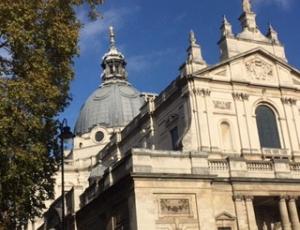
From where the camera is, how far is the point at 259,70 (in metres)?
37.7

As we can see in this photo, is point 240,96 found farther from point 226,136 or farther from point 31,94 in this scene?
point 31,94

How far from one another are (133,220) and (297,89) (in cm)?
1885

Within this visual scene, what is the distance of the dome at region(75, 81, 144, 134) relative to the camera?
212 feet

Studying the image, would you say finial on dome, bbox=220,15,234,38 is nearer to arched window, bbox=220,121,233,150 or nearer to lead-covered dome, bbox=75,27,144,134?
arched window, bbox=220,121,233,150

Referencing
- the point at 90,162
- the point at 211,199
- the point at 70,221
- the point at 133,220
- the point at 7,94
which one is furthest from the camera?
the point at 90,162

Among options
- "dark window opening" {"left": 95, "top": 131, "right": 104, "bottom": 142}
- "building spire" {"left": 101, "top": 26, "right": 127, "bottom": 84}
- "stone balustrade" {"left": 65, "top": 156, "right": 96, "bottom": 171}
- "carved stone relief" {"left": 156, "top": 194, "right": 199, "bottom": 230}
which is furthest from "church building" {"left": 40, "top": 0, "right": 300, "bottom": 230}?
"building spire" {"left": 101, "top": 26, "right": 127, "bottom": 84}

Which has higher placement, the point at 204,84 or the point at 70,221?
the point at 204,84

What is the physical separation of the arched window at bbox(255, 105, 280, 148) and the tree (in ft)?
61.1

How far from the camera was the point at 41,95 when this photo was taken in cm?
1889

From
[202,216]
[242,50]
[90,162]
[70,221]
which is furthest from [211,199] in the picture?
[90,162]

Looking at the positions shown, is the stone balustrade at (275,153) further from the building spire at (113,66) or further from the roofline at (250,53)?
the building spire at (113,66)

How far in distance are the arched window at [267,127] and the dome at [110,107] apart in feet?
94.8

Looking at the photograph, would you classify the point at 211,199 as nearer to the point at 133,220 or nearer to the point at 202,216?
the point at 202,216

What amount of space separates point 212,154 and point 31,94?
16918 mm
